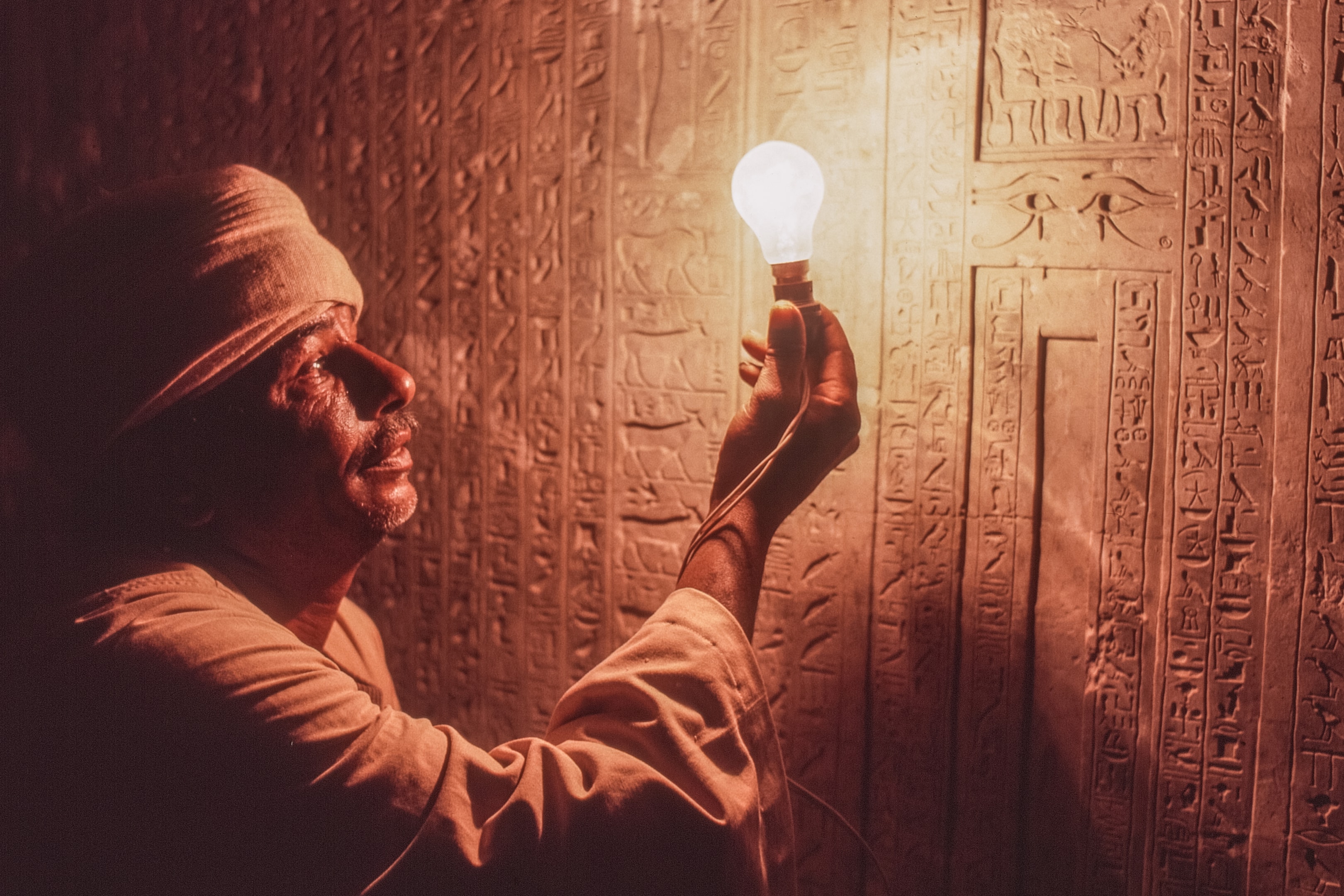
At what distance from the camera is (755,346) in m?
2.00

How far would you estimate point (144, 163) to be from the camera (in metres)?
2.99

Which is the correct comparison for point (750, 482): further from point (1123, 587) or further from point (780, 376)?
point (1123, 587)

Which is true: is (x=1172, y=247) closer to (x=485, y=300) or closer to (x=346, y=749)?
(x=485, y=300)

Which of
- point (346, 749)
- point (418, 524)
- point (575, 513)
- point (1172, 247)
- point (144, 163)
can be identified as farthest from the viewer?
point (144, 163)

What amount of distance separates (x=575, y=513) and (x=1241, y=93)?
5.91ft

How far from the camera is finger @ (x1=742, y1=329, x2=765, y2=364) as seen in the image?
199cm

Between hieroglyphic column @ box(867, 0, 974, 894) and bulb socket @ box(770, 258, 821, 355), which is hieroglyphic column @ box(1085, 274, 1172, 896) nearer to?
hieroglyphic column @ box(867, 0, 974, 894)

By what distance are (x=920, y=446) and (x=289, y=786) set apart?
4.90 ft

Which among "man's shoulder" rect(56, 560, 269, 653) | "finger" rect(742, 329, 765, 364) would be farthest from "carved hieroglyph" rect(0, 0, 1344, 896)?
"man's shoulder" rect(56, 560, 269, 653)

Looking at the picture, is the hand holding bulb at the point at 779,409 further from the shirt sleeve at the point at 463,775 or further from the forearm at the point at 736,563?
the shirt sleeve at the point at 463,775

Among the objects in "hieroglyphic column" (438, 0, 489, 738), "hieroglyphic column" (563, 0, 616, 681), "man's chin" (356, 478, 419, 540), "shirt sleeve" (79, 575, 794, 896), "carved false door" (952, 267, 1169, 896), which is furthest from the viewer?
"hieroglyphic column" (438, 0, 489, 738)

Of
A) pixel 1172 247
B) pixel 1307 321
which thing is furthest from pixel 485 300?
pixel 1307 321

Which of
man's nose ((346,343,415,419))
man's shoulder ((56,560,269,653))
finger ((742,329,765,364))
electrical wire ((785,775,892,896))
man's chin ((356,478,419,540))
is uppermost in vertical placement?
finger ((742,329,765,364))

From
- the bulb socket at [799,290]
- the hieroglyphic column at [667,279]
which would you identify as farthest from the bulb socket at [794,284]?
the hieroglyphic column at [667,279]
